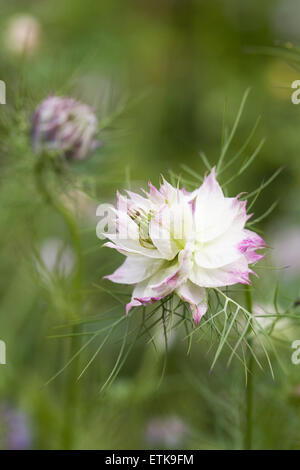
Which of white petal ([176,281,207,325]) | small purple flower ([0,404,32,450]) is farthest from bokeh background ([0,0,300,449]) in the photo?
white petal ([176,281,207,325])

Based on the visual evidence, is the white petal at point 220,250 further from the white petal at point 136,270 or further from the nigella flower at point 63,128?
the nigella flower at point 63,128

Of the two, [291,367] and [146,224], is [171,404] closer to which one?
[291,367]

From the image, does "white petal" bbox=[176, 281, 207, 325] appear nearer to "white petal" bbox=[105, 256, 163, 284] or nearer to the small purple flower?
"white petal" bbox=[105, 256, 163, 284]

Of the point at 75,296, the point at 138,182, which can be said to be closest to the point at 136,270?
the point at 75,296

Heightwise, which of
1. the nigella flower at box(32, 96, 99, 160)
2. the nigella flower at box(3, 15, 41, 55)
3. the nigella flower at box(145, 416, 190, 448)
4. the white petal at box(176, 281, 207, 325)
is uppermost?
the nigella flower at box(3, 15, 41, 55)

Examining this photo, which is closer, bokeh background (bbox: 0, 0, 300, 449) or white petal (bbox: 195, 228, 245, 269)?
white petal (bbox: 195, 228, 245, 269)

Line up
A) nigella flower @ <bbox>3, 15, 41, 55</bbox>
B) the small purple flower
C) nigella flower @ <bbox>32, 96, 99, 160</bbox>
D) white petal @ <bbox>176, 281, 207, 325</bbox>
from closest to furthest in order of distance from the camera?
white petal @ <bbox>176, 281, 207, 325</bbox> < nigella flower @ <bbox>32, 96, 99, 160</bbox> < the small purple flower < nigella flower @ <bbox>3, 15, 41, 55</bbox>
